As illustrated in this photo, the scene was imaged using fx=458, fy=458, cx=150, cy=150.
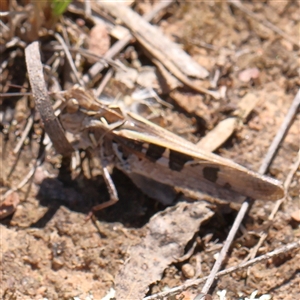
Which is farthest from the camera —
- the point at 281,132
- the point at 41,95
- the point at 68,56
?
the point at 68,56

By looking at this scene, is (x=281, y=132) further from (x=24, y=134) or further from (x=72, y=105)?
(x=24, y=134)

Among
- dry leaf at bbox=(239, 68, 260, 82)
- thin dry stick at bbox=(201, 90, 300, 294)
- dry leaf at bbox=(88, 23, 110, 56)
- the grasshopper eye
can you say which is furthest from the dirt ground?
the grasshopper eye

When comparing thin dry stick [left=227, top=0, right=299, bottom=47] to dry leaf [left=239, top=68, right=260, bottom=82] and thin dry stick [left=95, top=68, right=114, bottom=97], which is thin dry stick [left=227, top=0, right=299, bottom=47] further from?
thin dry stick [left=95, top=68, right=114, bottom=97]

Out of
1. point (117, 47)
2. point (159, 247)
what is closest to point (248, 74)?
point (117, 47)

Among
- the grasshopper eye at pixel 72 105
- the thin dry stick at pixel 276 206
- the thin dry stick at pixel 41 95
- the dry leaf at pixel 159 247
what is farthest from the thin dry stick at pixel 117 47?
the thin dry stick at pixel 276 206

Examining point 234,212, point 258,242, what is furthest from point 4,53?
point 258,242

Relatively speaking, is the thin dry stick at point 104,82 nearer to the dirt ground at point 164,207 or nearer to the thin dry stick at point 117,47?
the thin dry stick at point 117,47

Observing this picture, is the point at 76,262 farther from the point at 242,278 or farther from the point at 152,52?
the point at 152,52
